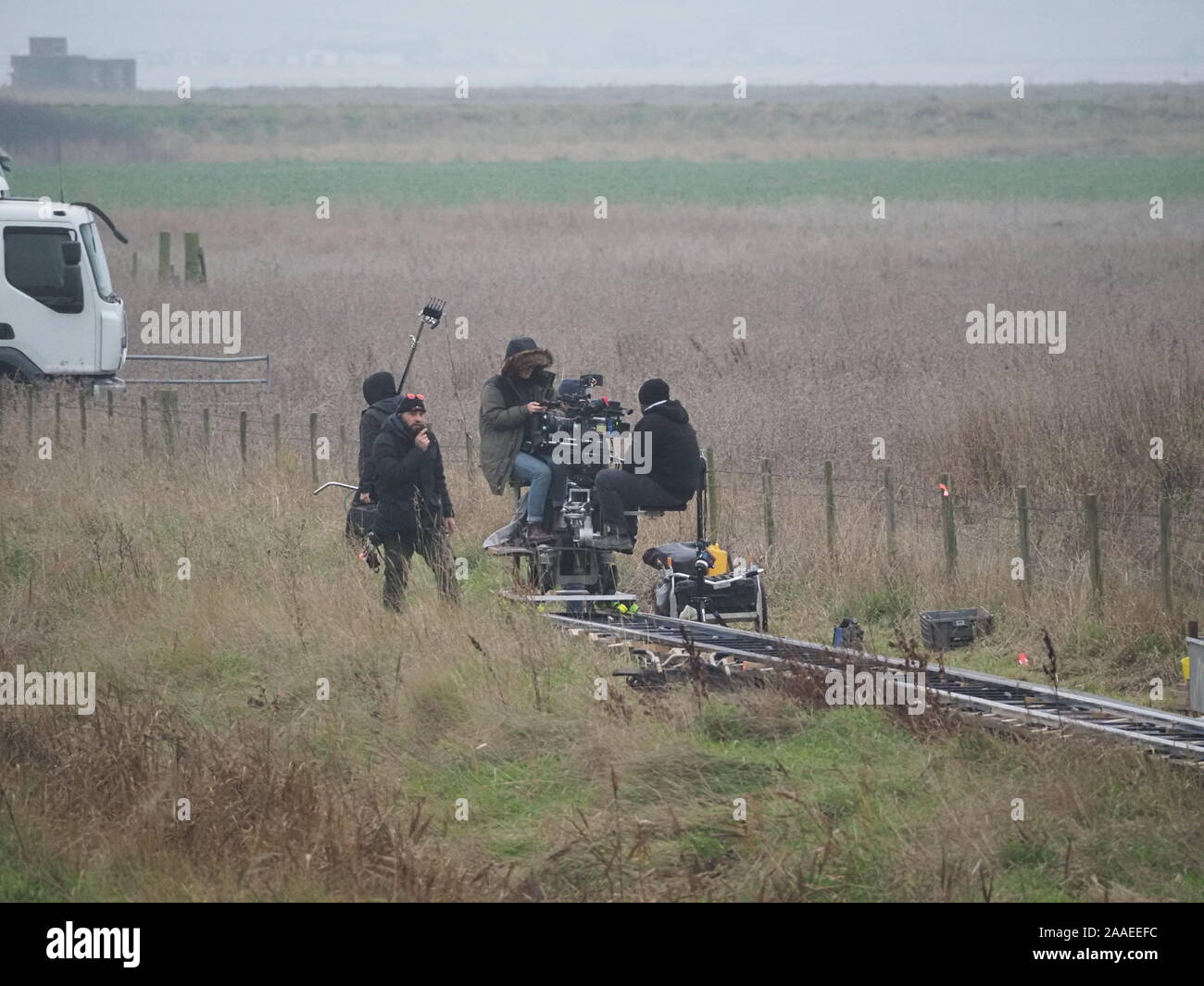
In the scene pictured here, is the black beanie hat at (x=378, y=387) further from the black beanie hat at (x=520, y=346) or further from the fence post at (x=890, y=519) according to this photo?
the fence post at (x=890, y=519)

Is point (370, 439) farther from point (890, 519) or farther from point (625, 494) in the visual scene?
point (890, 519)

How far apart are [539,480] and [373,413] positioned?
4.16 feet

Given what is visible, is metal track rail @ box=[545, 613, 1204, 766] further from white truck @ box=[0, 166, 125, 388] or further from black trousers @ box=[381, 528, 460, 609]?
white truck @ box=[0, 166, 125, 388]

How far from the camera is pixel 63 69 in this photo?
15150cm

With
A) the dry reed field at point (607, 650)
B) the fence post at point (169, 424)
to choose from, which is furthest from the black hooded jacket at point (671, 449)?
the fence post at point (169, 424)

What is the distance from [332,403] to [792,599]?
947 centimetres

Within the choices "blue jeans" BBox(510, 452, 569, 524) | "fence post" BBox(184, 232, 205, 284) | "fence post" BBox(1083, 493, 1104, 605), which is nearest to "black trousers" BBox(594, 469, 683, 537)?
"blue jeans" BBox(510, 452, 569, 524)

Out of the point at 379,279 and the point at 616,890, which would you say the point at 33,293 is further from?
the point at 616,890

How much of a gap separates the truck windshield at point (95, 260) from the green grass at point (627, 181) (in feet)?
84.6

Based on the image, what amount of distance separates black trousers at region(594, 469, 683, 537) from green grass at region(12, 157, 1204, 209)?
34.4 meters

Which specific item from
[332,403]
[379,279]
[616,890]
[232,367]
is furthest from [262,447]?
[379,279]

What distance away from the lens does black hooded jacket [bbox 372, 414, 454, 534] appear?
10.5 meters

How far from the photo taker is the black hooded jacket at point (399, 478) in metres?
10.5
